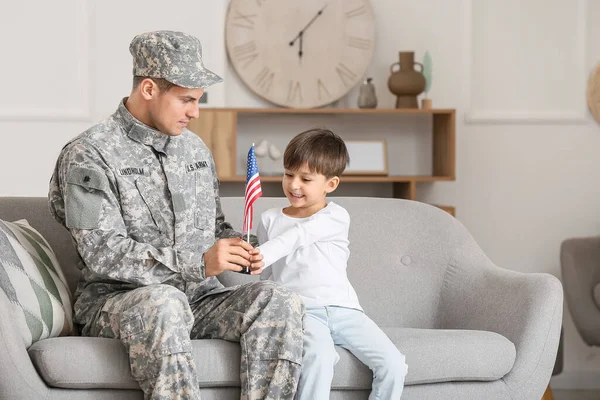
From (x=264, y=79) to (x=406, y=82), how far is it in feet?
2.35

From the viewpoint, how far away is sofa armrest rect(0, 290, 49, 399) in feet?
7.20

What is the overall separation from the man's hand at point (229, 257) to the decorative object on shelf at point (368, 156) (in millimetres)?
2131

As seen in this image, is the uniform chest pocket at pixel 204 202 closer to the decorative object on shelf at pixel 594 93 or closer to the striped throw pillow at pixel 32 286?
the striped throw pillow at pixel 32 286

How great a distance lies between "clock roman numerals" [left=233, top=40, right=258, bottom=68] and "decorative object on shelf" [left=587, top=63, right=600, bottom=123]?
1.75 metres

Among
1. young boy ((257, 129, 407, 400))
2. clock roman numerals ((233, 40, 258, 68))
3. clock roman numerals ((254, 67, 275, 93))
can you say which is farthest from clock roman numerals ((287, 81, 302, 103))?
young boy ((257, 129, 407, 400))

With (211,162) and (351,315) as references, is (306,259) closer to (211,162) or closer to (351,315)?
(351,315)

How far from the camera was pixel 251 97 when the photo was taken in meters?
4.54

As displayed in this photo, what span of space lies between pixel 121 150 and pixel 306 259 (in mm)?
600

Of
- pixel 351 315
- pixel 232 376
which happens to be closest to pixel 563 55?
pixel 351 315

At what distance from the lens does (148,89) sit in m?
2.50

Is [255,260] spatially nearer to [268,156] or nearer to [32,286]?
[32,286]

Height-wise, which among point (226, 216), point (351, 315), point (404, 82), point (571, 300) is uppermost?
point (404, 82)

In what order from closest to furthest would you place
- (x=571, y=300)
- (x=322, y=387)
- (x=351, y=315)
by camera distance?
(x=322, y=387)
(x=351, y=315)
(x=571, y=300)

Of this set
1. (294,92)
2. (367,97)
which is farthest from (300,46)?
(367,97)
